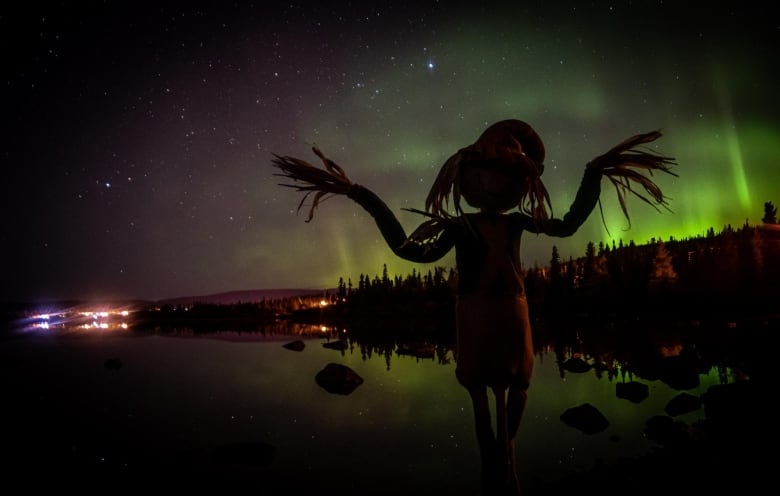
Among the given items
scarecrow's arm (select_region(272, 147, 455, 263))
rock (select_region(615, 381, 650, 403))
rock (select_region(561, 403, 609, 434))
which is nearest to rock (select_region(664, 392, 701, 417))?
rock (select_region(615, 381, 650, 403))

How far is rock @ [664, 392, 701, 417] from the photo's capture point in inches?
341

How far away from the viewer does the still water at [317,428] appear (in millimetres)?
6637

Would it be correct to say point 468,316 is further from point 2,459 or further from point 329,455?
point 2,459

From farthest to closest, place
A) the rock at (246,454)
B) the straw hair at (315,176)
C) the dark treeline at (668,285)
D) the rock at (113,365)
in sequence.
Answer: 1. the dark treeline at (668,285)
2. the rock at (113,365)
3. the rock at (246,454)
4. the straw hair at (315,176)

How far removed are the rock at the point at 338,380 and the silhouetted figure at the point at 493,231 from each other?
33.9 ft

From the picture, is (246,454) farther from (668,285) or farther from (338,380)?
(668,285)

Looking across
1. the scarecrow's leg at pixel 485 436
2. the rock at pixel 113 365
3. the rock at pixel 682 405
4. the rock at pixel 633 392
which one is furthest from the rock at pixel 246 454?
the rock at pixel 113 365

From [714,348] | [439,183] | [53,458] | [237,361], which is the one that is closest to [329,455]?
[53,458]

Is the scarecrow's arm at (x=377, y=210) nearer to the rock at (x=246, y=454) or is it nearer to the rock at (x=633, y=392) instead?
the rock at (x=246, y=454)

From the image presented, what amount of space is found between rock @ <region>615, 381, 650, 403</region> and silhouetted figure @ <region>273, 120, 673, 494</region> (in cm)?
810

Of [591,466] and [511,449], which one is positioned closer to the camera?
[511,449]

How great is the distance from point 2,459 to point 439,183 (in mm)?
9904

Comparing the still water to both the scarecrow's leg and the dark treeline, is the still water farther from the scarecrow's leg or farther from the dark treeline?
the dark treeline

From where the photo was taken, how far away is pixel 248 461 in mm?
7336
